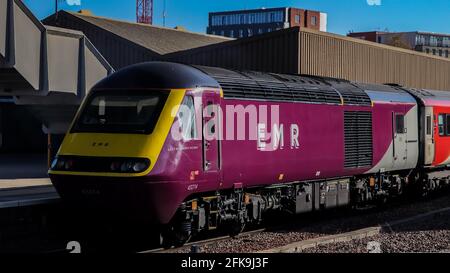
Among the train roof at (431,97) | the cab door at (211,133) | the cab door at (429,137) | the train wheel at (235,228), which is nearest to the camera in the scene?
the cab door at (211,133)

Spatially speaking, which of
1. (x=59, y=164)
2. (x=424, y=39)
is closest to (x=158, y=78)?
(x=59, y=164)

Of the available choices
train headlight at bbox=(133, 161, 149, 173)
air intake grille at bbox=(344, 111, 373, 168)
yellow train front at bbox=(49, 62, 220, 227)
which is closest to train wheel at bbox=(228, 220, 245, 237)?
yellow train front at bbox=(49, 62, 220, 227)

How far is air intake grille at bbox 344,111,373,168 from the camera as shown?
13.6 metres

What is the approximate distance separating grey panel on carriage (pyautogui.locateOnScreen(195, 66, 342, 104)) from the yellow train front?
633 millimetres

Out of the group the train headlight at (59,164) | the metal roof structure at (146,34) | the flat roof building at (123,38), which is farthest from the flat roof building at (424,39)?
the train headlight at (59,164)

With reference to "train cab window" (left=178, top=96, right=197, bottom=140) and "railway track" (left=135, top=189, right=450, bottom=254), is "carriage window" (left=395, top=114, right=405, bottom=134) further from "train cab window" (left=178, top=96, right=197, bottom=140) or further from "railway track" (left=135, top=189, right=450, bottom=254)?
"train cab window" (left=178, top=96, right=197, bottom=140)

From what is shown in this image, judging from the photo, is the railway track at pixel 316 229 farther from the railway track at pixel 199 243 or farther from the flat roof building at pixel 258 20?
the flat roof building at pixel 258 20

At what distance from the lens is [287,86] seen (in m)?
12.0

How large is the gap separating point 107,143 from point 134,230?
193 cm

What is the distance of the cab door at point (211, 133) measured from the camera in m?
9.89

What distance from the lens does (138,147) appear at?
902 centimetres

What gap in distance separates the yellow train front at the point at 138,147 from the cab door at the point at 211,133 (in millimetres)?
69
